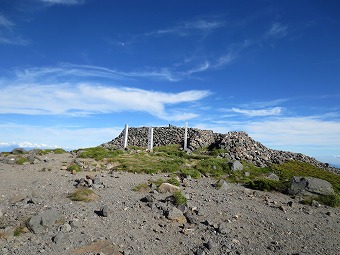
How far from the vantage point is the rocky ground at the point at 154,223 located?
9805 millimetres

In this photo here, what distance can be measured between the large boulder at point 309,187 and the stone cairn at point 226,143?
11.1m

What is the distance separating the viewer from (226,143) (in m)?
37.9

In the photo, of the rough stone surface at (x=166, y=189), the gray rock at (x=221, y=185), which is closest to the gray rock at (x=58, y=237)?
the rough stone surface at (x=166, y=189)

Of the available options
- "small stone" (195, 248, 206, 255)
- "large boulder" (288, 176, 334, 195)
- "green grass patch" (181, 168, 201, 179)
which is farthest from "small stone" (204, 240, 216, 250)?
"green grass patch" (181, 168, 201, 179)

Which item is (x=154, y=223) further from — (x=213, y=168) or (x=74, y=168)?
(x=213, y=168)

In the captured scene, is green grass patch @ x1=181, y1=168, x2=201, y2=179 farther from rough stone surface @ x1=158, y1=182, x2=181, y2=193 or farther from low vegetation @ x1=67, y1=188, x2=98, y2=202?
low vegetation @ x1=67, y1=188, x2=98, y2=202

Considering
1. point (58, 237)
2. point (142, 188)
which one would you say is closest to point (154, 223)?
point (58, 237)

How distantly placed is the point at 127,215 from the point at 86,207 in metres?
1.94

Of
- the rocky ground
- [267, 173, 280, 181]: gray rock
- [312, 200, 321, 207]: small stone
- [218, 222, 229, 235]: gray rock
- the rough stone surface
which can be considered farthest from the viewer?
[267, 173, 280, 181]: gray rock

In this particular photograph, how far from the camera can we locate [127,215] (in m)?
12.3

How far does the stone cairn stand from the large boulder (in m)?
11.1

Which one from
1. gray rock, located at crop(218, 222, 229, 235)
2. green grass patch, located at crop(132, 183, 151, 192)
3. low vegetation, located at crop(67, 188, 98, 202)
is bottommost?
gray rock, located at crop(218, 222, 229, 235)

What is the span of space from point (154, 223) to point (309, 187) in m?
10.6

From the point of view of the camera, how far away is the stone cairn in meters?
32.8
